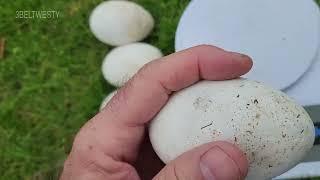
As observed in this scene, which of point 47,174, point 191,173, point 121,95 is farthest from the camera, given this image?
point 47,174

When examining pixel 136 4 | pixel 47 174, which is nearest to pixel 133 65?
pixel 136 4

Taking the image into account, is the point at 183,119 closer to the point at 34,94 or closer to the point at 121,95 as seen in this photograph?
the point at 121,95

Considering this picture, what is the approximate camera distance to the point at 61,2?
1.78 metres

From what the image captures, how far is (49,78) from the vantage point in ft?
5.66

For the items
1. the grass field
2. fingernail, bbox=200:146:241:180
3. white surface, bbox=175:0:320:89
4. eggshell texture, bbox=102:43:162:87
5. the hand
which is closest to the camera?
fingernail, bbox=200:146:241:180

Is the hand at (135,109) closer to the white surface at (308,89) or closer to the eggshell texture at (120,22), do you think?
the white surface at (308,89)

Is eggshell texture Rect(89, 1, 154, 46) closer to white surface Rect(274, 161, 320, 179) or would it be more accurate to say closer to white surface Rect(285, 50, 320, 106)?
white surface Rect(285, 50, 320, 106)

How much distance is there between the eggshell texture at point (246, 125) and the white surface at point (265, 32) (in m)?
0.45

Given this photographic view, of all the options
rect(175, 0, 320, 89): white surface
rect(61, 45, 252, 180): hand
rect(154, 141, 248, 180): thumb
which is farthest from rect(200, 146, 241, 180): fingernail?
rect(175, 0, 320, 89): white surface

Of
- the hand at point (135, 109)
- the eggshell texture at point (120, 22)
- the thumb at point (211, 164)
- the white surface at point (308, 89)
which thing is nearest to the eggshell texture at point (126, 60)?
the eggshell texture at point (120, 22)

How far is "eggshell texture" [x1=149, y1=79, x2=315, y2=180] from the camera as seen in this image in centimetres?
86

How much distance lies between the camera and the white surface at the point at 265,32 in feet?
4.48

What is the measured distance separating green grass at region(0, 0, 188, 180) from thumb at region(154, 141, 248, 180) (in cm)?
85

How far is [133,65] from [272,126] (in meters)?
0.67
